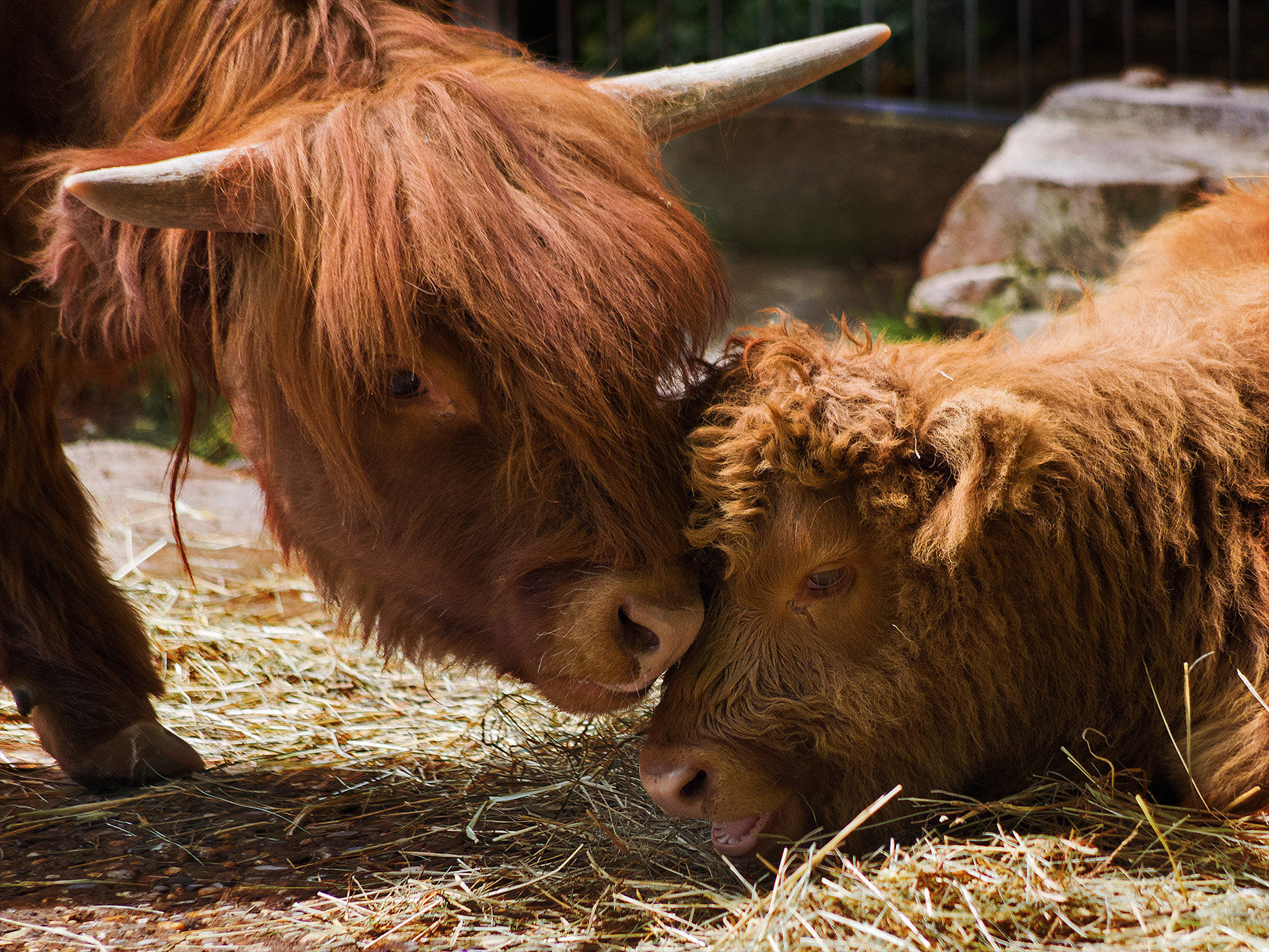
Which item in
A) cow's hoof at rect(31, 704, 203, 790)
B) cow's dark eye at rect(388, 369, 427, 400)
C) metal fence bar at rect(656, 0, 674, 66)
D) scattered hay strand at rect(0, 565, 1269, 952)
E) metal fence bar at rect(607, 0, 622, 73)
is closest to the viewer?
scattered hay strand at rect(0, 565, 1269, 952)

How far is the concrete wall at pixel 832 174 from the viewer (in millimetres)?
7840

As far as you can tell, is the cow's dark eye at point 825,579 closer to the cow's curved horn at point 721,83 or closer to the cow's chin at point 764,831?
the cow's chin at point 764,831

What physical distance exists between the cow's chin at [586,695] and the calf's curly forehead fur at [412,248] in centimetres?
29

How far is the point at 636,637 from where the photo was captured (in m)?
2.27

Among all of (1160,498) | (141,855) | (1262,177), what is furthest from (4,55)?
(1262,177)

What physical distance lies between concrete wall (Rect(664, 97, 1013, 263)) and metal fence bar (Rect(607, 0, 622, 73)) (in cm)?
95

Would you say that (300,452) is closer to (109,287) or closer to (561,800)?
(109,287)

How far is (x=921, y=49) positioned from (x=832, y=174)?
97 centimetres

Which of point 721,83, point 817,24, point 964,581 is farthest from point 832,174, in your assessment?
point 964,581

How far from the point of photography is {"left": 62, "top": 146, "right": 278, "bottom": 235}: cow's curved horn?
2.14 m

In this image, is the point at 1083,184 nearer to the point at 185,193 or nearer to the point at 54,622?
the point at 185,193

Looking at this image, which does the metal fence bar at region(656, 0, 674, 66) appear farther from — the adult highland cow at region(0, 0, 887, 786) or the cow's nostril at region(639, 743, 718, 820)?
the cow's nostril at region(639, 743, 718, 820)

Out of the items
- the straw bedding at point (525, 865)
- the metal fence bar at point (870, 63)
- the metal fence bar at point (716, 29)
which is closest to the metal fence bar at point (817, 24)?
the metal fence bar at point (870, 63)

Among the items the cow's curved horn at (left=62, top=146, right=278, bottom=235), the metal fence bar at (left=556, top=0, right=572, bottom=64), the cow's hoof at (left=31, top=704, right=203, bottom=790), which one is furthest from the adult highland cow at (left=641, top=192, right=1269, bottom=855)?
the metal fence bar at (left=556, top=0, right=572, bottom=64)
